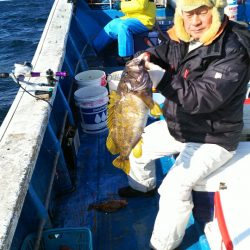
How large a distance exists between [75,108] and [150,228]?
98.3 inches

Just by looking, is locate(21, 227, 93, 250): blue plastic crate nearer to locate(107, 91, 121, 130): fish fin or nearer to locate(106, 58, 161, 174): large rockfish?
locate(106, 58, 161, 174): large rockfish

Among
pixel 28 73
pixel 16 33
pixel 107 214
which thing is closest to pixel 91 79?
pixel 28 73

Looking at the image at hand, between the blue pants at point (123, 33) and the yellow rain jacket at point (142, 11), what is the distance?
5.1 inches

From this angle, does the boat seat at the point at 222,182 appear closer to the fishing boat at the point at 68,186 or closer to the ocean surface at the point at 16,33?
the fishing boat at the point at 68,186

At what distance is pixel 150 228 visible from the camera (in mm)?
3674

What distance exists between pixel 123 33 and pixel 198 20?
4071mm

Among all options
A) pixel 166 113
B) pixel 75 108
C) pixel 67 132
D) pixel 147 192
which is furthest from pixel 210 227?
pixel 75 108

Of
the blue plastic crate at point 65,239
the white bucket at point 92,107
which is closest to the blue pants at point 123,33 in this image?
the white bucket at point 92,107

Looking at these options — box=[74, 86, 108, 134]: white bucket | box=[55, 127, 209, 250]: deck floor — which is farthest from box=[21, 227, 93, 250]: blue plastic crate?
box=[74, 86, 108, 134]: white bucket

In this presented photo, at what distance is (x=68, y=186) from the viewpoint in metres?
4.22

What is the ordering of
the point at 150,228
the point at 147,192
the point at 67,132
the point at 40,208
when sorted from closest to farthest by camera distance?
the point at 40,208 < the point at 150,228 < the point at 147,192 < the point at 67,132

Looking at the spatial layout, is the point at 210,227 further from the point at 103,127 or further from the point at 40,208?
the point at 103,127

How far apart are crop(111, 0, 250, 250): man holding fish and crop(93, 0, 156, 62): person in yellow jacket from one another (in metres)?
3.55

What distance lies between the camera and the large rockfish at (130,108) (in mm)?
2592
